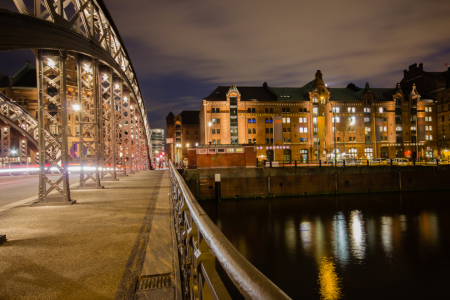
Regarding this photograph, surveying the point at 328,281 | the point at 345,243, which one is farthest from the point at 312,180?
the point at 328,281

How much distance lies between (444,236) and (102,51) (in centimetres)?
2945

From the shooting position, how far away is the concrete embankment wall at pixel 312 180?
3616 centimetres

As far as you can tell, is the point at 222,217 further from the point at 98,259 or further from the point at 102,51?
the point at 98,259

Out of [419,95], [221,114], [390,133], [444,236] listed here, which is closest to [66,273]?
[444,236]

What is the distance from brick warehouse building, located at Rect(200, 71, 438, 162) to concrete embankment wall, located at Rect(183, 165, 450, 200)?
72.2 feet

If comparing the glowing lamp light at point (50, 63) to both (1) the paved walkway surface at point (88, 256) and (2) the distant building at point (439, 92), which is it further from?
(2) the distant building at point (439, 92)

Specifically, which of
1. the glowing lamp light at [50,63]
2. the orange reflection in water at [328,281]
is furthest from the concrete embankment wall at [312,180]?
the glowing lamp light at [50,63]

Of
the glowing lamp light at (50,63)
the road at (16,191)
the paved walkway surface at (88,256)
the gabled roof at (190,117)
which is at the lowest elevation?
the paved walkway surface at (88,256)

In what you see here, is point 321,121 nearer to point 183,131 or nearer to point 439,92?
point 439,92

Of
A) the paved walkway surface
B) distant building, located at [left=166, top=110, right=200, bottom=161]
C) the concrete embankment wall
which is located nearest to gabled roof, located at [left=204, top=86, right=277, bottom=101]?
the concrete embankment wall

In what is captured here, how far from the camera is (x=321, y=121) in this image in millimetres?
67688

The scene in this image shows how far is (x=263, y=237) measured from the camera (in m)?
23.7

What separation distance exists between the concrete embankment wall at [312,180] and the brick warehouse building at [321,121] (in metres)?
22.0

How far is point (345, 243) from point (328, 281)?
7.33 m
